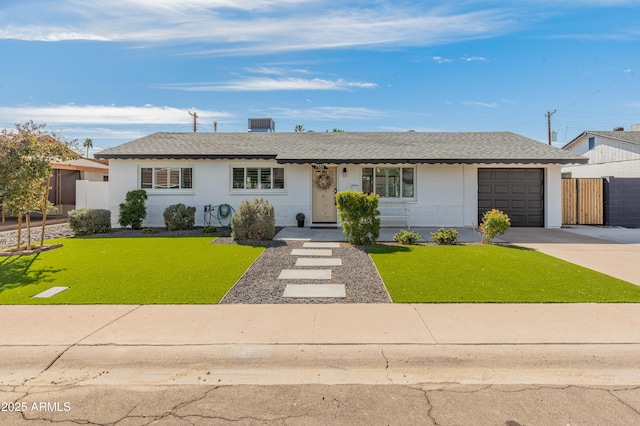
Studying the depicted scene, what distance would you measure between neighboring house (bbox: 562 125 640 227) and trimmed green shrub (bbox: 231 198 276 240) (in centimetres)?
1426

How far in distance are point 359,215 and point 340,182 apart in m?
4.84

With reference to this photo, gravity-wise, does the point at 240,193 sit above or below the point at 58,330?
above

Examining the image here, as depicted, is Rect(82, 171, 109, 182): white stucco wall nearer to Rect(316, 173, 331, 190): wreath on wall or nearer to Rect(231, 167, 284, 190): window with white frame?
Rect(231, 167, 284, 190): window with white frame

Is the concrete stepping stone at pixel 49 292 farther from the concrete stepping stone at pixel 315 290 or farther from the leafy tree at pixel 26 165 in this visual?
the leafy tree at pixel 26 165

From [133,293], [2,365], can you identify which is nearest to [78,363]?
[2,365]

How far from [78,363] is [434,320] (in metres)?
4.10

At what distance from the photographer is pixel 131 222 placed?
14.6 meters

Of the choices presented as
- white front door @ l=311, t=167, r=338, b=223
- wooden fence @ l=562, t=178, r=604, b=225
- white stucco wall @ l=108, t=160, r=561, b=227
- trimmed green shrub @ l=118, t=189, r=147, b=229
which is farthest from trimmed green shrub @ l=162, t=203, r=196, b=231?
wooden fence @ l=562, t=178, r=604, b=225

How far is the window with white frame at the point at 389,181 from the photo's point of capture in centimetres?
1530

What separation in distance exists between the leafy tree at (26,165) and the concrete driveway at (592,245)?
13485 mm

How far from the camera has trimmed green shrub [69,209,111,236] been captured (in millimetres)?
12945

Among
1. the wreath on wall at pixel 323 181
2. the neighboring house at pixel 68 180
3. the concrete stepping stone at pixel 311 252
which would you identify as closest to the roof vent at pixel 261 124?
the wreath on wall at pixel 323 181

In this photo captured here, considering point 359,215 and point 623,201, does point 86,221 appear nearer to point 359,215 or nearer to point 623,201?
point 359,215

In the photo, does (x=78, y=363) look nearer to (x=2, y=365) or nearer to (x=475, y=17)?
(x=2, y=365)
